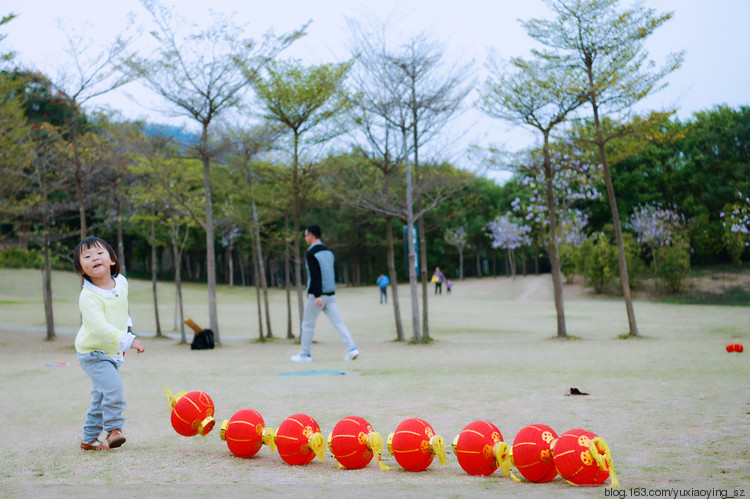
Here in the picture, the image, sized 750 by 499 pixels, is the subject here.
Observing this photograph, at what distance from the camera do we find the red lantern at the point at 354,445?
13.4ft

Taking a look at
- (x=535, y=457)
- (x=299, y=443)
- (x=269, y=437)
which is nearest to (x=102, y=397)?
(x=269, y=437)

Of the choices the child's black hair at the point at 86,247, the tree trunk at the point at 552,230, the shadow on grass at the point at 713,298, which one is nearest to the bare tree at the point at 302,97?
the tree trunk at the point at 552,230

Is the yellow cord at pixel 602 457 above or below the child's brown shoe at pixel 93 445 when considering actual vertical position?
above

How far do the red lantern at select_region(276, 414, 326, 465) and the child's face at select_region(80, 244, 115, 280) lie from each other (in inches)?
71.6

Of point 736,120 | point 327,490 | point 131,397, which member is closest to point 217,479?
point 327,490

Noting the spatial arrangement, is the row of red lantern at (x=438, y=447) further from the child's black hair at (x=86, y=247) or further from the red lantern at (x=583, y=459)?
the child's black hair at (x=86, y=247)

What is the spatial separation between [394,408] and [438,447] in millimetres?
2587

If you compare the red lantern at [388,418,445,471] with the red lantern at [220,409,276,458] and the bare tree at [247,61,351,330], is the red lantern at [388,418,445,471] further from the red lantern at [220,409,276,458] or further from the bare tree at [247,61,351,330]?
the bare tree at [247,61,351,330]

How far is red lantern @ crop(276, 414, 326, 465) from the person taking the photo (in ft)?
13.9

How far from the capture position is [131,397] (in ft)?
27.1

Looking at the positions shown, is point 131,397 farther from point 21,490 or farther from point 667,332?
→ point 667,332

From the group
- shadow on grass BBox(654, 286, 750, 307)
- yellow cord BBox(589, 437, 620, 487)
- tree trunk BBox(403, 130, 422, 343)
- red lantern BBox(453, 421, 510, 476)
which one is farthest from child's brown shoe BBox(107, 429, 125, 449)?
shadow on grass BBox(654, 286, 750, 307)

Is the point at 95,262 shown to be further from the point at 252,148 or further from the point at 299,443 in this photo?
the point at 252,148

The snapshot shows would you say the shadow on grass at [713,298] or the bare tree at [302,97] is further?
the shadow on grass at [713,298]
